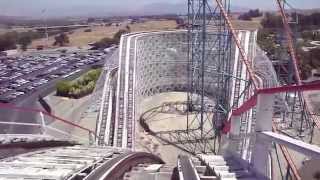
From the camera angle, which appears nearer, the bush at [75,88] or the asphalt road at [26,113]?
the asphalt road at [26,113]

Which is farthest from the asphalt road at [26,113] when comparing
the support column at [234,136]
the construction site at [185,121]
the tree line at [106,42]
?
the tree line at [106,42]

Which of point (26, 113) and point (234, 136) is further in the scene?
point (26, 113)

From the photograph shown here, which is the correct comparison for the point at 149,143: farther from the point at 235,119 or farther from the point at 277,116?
the point at 235,119

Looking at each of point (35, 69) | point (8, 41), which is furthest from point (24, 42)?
point (35, 69)

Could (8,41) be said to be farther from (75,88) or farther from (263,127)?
(263,127)

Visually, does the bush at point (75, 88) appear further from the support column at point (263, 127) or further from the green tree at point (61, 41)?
the green tree at point (61, 41)
